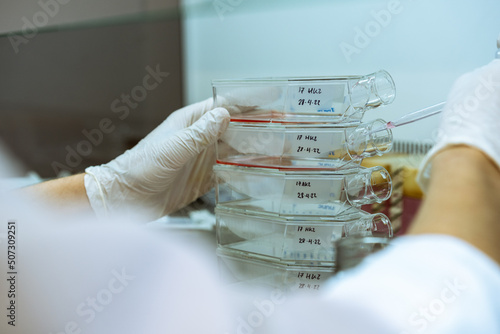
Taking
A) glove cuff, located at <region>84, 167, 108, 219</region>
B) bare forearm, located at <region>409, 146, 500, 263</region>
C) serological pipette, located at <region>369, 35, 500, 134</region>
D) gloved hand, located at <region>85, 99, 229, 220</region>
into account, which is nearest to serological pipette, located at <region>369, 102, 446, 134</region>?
serological pipette, located at <region>369, 35, 500, 134</region>

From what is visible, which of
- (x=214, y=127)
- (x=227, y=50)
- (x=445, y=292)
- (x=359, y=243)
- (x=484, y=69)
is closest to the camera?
(x=445, y=292)

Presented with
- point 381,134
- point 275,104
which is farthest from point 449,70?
point 275,104

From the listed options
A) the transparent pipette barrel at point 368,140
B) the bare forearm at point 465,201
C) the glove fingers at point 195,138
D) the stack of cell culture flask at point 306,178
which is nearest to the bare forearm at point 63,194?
the glove fingers at point 195,138

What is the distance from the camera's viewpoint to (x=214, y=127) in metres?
1.13

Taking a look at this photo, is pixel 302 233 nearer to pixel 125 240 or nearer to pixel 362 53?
pixel 125 240

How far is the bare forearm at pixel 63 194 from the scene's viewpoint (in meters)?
1.29

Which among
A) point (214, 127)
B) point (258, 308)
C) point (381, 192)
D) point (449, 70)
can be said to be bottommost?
point (258, 308)

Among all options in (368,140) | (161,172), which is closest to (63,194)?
(161,172)

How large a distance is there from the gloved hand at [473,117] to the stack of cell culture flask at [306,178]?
19 centimetres

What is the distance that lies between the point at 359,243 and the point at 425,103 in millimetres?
966

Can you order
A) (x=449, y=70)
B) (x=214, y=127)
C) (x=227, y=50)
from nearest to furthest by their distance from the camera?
(x=214, y=127)
(x=449, y=70)
(x=227, y=50)

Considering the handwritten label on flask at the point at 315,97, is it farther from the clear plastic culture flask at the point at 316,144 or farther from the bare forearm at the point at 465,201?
the bare forearm at the point at 465,201

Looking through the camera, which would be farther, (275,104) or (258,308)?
(275,104)

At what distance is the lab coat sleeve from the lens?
49 centimetres
